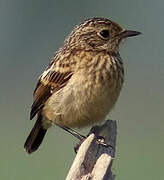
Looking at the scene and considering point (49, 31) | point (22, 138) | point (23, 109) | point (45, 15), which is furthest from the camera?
point (45, 15)

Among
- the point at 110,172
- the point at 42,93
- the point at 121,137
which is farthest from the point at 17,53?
the point at 110,172

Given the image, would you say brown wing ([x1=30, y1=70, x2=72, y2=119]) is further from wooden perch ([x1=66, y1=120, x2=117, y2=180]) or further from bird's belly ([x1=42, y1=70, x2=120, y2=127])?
wooden perch ([x1=66, y1=120, x2=117, y2=180])

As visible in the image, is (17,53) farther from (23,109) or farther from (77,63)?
(77,63)

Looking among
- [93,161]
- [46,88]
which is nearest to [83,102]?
[46,88]

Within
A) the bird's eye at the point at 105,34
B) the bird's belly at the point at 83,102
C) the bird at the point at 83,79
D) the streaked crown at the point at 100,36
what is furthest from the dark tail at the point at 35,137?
the bird's eye at the point at 105,34

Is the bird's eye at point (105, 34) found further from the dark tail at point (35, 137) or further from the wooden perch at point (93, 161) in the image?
the wooden perch at point (93, 161)

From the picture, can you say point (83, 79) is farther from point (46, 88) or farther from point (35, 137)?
point (35, 137)

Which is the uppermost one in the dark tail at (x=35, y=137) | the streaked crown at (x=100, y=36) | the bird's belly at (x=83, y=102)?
the streaked crown at (x=100, y=36)
